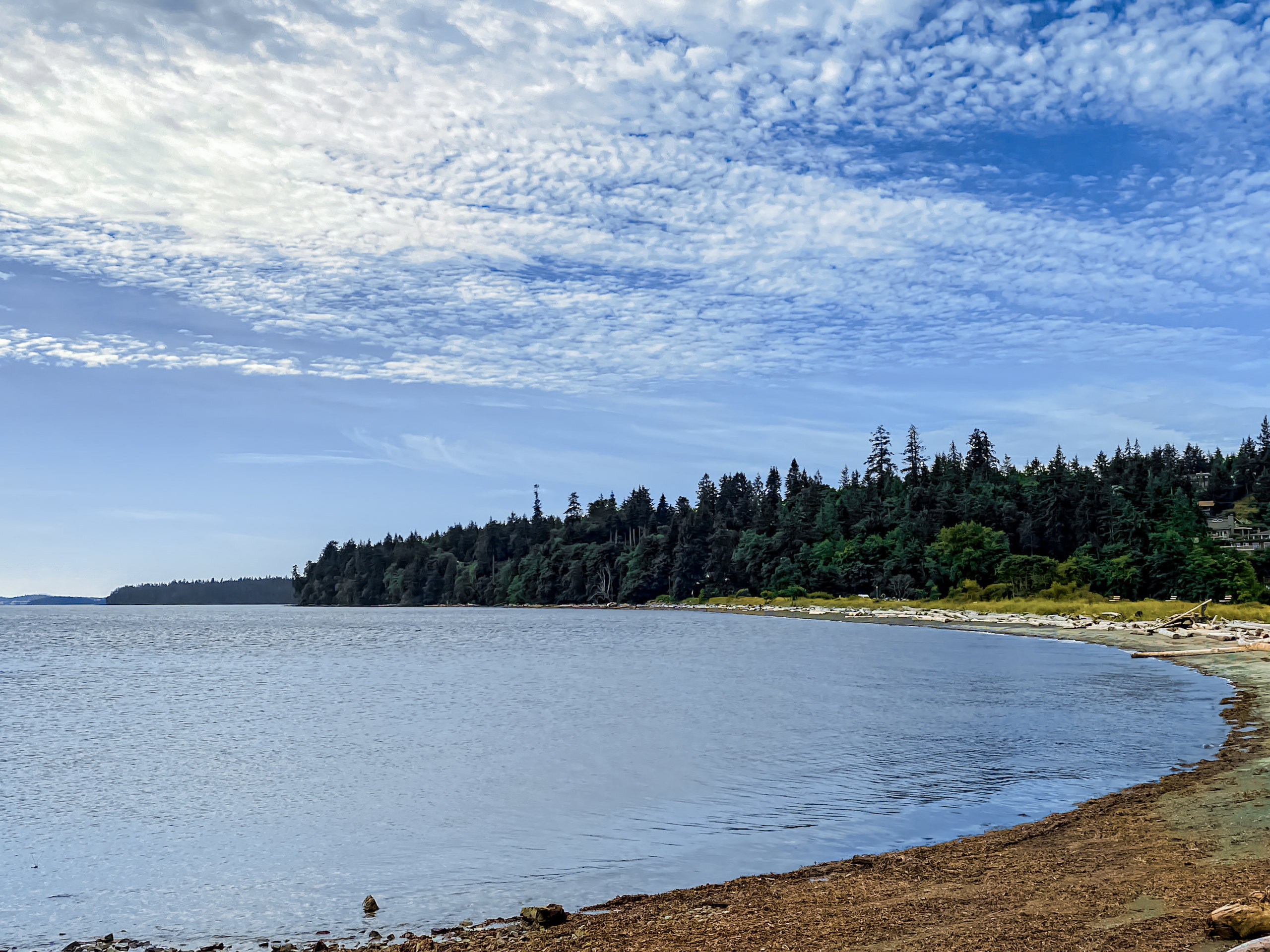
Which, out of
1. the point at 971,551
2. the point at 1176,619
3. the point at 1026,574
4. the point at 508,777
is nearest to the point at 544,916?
the point at 508,777

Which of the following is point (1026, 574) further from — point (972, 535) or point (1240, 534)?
point (1240, 534)

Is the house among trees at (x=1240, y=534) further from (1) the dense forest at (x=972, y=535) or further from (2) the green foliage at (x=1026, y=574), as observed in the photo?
(2) the green foliage at (x=1026, y=574)

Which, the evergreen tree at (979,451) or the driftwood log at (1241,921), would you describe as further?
the evergreen tree at (979,451)

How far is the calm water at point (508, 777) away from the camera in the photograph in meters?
13.6

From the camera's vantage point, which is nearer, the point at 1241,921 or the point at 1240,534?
the point at 1241,921

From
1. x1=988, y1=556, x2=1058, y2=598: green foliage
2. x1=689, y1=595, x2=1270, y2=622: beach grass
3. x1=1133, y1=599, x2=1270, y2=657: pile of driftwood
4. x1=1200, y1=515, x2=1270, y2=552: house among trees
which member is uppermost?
x1=1200, y1=515, x2=1270, y2=552: house among trees

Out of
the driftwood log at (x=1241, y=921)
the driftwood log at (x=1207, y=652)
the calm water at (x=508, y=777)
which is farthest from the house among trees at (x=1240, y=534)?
the driftwood log at (x=1241, y=921)

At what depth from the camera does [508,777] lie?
71.8 ft

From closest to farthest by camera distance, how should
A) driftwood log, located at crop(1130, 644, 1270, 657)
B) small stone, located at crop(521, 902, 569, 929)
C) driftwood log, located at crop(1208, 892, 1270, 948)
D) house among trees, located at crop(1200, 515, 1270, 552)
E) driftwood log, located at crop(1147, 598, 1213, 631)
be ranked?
1. driftwood log, located at crop(1208, 892, 1270, 948)
2. small stone, located at crop(521, 902, 569, 929)
3. driftwood log, located at crop(1130, 644, 1270, 657)
4. driftwood log, located at crop(1147, 598, 1213, 631)
5. house among trees, located at crop(1200, 515, 1270, 552)

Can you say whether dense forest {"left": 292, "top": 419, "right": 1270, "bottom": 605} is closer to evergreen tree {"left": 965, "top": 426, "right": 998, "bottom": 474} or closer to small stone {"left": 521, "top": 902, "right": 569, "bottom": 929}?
evergreen tree {"left": 965, "top": 426, "right": 998, "bottom": 474}

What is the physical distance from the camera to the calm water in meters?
13.6

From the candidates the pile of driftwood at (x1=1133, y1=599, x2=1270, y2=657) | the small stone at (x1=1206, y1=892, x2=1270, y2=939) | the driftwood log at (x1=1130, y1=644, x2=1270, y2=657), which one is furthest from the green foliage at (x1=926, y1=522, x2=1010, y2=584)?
the small stone at (x1=1206, y1=892, x2=1270, y2=939)

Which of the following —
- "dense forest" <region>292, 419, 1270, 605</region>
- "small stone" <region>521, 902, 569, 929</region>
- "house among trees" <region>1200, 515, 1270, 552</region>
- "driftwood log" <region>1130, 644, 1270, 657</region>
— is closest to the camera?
"small stone" <region>521, 902, 569, 929</region>

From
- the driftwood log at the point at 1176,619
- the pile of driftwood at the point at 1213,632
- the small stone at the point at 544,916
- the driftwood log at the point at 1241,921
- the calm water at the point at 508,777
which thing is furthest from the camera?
the driftwood log at the point at 1176,619
